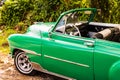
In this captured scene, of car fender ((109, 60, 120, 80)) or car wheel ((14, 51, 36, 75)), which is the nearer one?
car fender ((109, 60, 120, 80))

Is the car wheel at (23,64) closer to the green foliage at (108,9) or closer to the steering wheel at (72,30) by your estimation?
the steering wheel at (72,30)

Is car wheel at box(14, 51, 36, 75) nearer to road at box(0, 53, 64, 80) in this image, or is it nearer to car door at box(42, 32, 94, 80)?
road at box(0, 53, 64, 80)

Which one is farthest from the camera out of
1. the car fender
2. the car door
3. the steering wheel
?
the steering wheel

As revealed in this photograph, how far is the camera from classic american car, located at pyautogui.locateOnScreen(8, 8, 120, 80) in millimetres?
4773

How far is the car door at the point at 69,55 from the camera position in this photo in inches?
196

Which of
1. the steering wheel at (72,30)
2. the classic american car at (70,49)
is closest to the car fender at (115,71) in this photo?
the classic american car at (70,49)

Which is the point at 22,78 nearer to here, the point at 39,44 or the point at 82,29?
the point at 39,44

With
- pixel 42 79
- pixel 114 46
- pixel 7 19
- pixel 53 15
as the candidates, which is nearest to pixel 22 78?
pixel 42 79

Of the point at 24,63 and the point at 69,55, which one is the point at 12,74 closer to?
the point at 24,63

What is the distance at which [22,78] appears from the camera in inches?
249

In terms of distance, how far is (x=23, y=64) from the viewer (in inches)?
260

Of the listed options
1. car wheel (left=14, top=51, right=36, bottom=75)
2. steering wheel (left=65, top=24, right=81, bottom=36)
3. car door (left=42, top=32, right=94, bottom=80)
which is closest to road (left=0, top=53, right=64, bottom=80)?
car wheel (left=14, top=51, right=36, bottom=75)

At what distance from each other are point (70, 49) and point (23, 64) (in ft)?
5.85

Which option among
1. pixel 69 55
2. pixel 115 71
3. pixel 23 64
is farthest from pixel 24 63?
pixel 115 71
